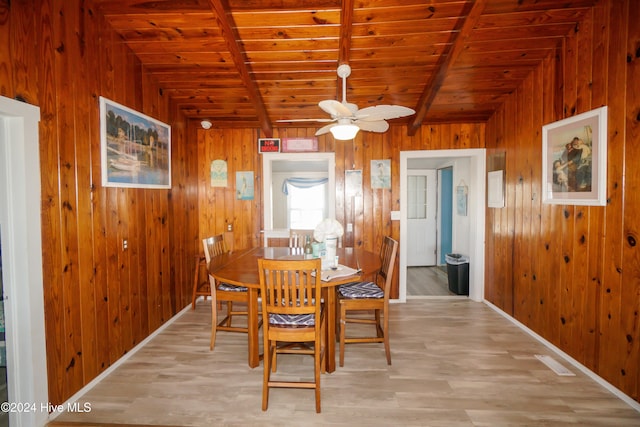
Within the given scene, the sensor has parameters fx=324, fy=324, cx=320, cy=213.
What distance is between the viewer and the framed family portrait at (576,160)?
2.31 metres

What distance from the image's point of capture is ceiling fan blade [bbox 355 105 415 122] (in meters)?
2.36

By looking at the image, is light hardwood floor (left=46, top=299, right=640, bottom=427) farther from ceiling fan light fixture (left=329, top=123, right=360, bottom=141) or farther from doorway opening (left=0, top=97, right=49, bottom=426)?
ceiling fan light fixture (left=329, top=123, right=360, bottom=141)

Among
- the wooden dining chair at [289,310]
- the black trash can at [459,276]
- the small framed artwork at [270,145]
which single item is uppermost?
the small framed artwork at [270,145]

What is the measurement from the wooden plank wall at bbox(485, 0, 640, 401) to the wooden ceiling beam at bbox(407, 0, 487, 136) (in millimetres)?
904

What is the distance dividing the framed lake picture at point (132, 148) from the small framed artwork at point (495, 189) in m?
3.79

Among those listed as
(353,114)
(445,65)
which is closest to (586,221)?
(445,65)

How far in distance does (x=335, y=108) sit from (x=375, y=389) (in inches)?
80.7

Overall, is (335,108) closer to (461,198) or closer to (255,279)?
(255,279)

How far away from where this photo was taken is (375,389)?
7.61 ft

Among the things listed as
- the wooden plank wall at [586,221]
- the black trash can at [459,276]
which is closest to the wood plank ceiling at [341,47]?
the wooden plank wall at [586,221]

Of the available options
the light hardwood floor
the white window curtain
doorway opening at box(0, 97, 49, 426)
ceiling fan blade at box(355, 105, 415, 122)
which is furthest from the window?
doorway opening at box(0, 97, 49, 426)

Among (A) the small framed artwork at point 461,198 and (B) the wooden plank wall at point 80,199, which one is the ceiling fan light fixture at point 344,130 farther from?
(A) the small framed artwork at point 461,198

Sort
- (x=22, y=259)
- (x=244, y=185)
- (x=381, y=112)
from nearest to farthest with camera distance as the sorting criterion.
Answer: (x=22, y=259)
(x=381, y=112)
(x=244, y=185)

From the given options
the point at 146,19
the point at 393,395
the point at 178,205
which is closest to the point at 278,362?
the point at 393,395
